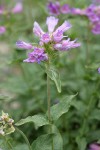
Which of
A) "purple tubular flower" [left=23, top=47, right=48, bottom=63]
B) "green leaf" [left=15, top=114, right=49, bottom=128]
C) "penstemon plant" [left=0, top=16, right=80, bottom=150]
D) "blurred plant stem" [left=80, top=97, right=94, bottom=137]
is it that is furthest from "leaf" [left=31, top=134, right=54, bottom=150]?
"blurred plant stem" [left=80, top=97, right=94, bottom=137]

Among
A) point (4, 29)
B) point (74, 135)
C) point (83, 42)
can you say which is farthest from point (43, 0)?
point (74, 135)

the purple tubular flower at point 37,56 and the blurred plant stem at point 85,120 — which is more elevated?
the purple tubular flower at point 37,56

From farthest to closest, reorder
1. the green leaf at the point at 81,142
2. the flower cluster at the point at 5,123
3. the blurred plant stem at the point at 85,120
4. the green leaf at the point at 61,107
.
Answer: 1. the blurred plant stem at the point at 85,120
2. the green leaf at the point at 81,142
3. the green leaf at the point at 61,107
4. the flower cluster at the point at 5,123

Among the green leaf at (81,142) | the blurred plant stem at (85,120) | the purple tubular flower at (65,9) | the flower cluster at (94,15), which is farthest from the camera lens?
the purple tubular flower at (65,9)

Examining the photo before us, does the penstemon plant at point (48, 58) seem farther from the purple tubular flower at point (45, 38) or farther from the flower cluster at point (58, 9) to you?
the flower cluster at point (58, 9)

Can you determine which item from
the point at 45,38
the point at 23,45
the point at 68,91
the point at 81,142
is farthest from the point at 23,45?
the point at 68,91

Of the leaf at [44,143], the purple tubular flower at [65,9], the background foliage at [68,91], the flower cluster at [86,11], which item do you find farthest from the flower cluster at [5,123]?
the purple tubular flower at [65,9]

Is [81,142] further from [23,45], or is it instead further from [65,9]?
[65,9]

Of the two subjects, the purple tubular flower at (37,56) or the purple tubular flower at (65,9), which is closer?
the purple tubular flower at (37,56)

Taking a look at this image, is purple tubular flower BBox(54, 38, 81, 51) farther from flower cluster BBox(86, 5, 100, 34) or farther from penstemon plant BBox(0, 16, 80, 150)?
flower cluster BBox(86, 5, 100, 34)

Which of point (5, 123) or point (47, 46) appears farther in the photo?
point (47, 46)

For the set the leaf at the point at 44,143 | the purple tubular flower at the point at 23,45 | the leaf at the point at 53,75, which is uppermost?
the purple tubular flower at the point at 23,45
